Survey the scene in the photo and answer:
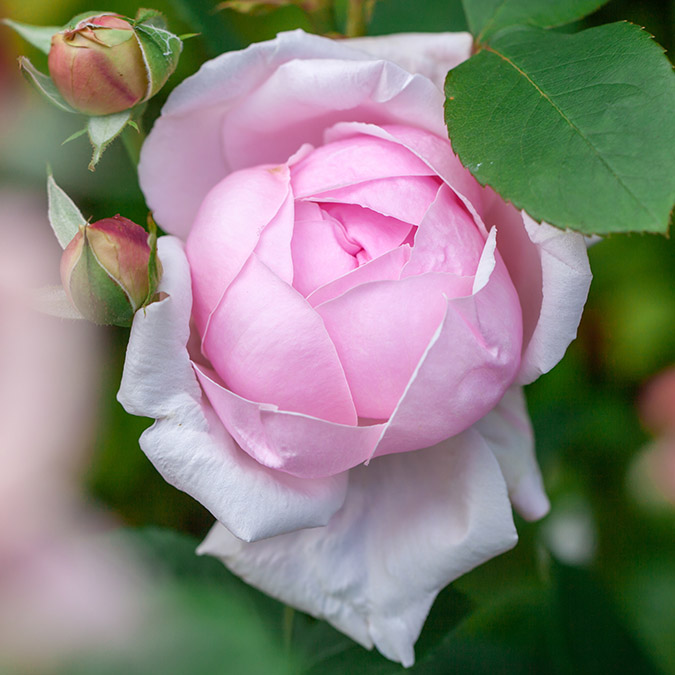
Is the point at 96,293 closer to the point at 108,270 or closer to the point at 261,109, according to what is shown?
the point at 108,270

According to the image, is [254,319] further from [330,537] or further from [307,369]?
[330,537]

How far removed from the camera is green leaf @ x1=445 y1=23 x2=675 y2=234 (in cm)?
46

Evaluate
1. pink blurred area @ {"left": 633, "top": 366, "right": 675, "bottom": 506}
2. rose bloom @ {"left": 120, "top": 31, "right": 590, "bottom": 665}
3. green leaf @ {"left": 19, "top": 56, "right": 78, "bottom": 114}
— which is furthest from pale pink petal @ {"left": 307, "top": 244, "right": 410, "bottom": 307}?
pink blurred area @ {"left": 633, "top": 366, "right": 675, "bottom": 506}

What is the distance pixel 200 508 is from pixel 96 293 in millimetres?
556

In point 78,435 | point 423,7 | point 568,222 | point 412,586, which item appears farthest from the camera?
point 78,435

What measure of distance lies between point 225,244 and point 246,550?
0.25 m

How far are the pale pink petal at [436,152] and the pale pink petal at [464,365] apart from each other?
6cm

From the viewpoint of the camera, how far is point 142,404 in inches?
20.3

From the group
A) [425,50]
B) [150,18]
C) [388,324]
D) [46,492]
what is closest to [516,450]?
[388,324]

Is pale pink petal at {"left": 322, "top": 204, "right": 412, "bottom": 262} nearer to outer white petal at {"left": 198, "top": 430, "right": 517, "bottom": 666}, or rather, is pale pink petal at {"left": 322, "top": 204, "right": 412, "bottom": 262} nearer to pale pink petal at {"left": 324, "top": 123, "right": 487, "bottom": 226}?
pale pink petal at {"left": 324, "top": 123, "right": 487, "bottom": 226}

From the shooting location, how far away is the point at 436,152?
0.55 m

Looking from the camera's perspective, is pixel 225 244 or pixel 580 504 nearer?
pixel 225 244

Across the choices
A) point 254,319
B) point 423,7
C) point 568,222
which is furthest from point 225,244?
point 423,7

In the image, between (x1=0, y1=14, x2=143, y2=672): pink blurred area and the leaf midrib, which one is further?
(x1=0, y1=14, x2=143, y2=672): pink blurred area
